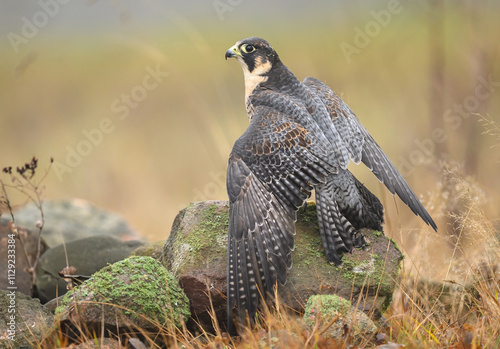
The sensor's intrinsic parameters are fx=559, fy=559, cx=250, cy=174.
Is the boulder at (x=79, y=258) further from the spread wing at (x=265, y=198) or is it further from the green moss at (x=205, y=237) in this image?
the spread wing at (x=265, y=198)

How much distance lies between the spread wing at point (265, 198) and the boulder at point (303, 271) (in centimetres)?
31

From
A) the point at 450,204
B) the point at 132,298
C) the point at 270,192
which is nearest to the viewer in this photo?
the point at 132,298

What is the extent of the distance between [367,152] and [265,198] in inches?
54.9

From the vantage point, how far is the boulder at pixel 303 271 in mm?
4629

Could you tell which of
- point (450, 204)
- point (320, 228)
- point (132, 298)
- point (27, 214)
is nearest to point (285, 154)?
point (320, 228)

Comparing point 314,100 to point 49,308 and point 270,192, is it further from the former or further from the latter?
point 49,308

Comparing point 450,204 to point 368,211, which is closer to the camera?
point 368,211

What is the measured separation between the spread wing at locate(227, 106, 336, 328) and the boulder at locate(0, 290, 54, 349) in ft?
4.87

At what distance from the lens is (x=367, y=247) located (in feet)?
15.9

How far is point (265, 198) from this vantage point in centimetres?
455

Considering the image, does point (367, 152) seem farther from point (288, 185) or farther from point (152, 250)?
point (152, 250)

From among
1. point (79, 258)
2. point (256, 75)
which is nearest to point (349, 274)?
point (256, 75)

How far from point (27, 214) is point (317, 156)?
635cm

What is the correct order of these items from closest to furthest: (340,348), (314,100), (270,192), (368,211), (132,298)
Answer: (340,348)
(132,298)
(270,192)
(368,211)
(314,100)
